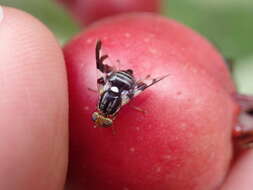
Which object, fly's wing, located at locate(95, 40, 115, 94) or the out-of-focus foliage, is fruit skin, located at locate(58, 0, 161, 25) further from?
fly's wing, located at locate(95, 40, 115, 94)

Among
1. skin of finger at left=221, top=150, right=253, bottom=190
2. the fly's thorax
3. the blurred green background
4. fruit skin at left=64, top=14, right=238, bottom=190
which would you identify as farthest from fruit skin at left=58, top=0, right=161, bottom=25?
the fly's thorax

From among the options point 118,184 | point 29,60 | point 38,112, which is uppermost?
point 29,60

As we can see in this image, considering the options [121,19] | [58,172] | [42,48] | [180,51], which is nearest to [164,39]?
[180,51]

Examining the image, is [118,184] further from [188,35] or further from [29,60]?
[188,35]

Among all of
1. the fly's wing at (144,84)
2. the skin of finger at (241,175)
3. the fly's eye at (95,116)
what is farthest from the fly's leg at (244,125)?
the fly's eye at (95,116)

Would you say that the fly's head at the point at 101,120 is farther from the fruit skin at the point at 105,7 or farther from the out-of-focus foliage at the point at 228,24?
the out-of-focus foliage at the point at 228,24
